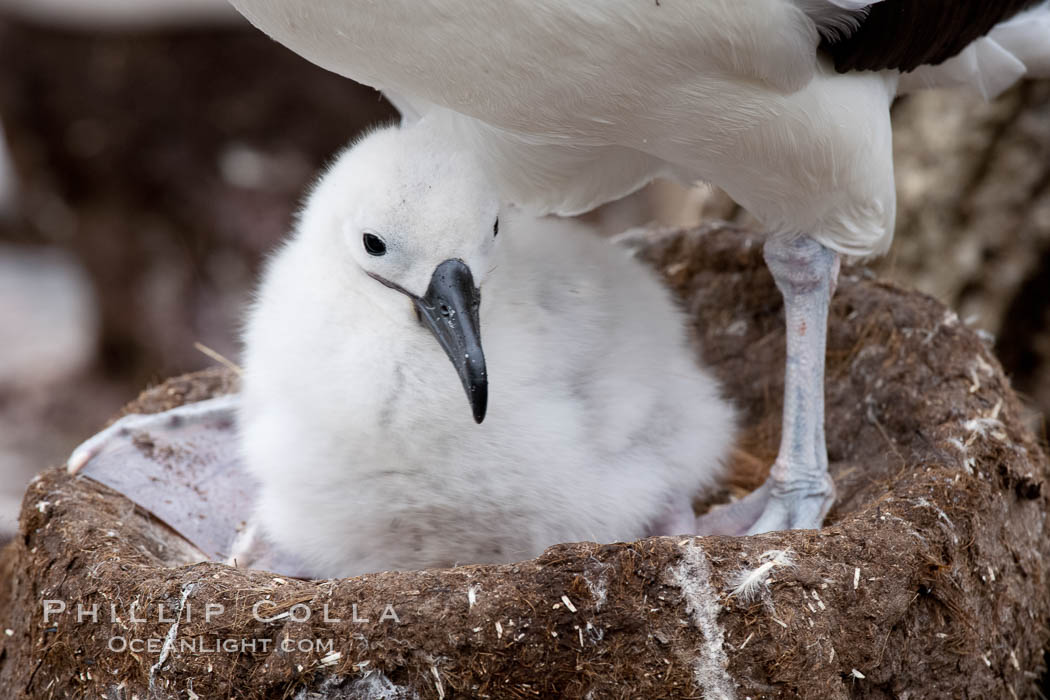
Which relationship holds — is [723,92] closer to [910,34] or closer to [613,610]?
[910,34]

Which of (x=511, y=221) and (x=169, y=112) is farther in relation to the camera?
(x=169, y=112)

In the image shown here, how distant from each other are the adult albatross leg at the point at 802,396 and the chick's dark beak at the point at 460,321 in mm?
828

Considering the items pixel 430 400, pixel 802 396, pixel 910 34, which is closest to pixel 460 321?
pixel 430 400

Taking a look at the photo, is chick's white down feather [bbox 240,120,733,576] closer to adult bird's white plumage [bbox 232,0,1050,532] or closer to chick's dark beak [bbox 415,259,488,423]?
chick's dark beak [bbox 415,259,488,423]

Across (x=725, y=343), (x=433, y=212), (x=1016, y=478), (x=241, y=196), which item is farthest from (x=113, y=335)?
(x=1016, y=478)

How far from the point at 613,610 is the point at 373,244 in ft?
2.87

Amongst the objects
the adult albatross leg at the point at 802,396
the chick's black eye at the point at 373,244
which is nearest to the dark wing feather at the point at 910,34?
the adult albatross leg at the point at 802,396

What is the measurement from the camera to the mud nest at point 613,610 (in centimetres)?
216

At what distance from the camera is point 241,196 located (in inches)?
236

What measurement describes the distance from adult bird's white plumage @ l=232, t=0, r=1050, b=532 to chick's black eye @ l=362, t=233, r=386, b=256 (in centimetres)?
29

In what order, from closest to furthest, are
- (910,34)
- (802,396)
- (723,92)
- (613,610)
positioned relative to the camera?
1. (613,610)
2. (723,92)
3. (910,34)
4. (802,396)

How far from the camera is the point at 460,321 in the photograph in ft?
8.02

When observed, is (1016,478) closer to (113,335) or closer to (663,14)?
(663,14)

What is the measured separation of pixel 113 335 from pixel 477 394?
4.51 m
